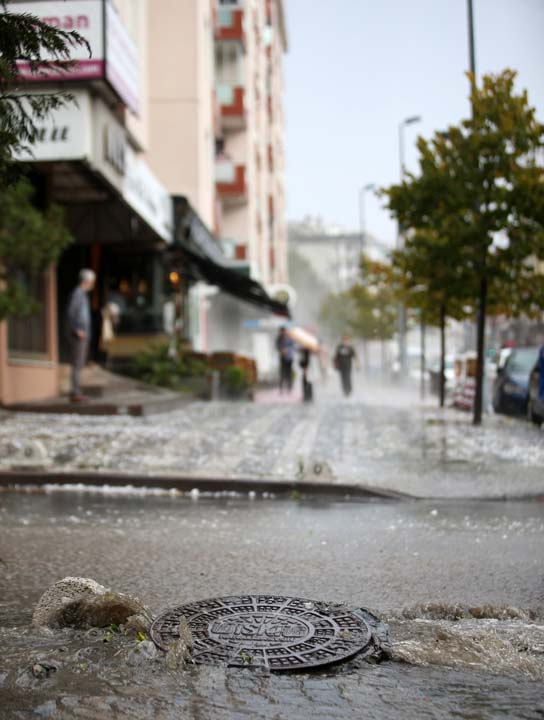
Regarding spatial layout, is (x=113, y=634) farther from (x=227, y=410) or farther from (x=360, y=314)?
(x=360, y=314)

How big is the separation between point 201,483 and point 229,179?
30.6 m

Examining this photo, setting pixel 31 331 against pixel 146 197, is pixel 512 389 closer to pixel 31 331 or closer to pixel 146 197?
pixel 146 197

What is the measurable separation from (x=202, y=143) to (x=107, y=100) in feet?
43.8

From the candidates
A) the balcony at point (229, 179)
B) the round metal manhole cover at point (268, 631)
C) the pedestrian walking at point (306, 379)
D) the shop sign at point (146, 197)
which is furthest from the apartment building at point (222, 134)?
the round metal manhole cover at point (268, 631)

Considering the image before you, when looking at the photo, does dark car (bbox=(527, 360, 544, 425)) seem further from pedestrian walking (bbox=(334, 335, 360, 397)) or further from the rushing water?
pedestrian walking (bbox=(334, 335, 360, 397))

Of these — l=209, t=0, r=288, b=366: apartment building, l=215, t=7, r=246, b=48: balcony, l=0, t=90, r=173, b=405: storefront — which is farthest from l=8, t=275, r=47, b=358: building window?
l=215, t=7, r=246, b=48: balcony

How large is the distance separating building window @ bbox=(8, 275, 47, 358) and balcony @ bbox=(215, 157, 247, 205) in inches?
838

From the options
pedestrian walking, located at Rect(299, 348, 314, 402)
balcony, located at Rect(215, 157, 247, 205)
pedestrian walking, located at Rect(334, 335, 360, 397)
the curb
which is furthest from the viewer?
balcony, located at Rect(215, 157, 247, 205)

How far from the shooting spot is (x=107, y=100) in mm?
18125

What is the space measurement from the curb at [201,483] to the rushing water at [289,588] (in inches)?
14.3

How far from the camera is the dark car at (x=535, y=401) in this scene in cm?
1519

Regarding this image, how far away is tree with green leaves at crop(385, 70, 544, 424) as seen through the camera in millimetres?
15125

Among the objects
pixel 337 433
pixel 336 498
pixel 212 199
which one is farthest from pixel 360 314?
pixel 336 498

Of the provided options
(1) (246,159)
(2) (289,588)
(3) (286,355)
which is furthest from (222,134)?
(2) (289,588)
